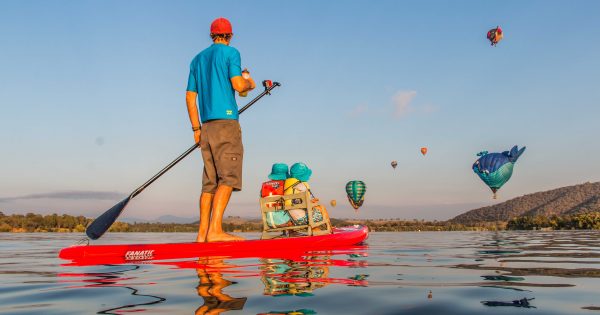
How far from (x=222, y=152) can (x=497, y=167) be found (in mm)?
35220

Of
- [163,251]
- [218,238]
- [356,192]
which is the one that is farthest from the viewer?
[356,192]

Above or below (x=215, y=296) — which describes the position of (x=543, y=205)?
above

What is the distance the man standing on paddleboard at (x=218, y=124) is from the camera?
24.7ft

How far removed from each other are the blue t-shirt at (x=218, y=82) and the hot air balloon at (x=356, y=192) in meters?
34.6

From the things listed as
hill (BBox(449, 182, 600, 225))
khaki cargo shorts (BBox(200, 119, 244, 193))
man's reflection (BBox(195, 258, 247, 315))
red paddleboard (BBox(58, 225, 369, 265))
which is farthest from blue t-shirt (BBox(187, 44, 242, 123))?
hill (BBox(449, 182, 600, 225))

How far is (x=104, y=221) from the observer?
793 centimetres

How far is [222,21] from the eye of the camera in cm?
799

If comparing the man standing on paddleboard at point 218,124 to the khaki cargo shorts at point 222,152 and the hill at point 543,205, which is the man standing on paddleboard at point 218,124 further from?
the hill at point 543,205

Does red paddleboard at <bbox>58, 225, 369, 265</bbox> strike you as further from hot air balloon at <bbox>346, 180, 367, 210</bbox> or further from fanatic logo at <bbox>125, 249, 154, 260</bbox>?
hot air balloon at <bbox>346, 180, 367, 210</bbox>

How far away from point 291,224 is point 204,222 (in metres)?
2.38

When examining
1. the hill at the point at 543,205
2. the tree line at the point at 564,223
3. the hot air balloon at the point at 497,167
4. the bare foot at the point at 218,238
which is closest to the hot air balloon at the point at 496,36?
the hot air balloon at the point at 497,167

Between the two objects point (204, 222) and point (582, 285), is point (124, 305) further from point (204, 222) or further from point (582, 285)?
point (204, 222)

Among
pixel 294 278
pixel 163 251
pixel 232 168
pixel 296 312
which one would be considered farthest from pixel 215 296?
pixel 232 168

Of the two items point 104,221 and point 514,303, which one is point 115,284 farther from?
point 104,221
